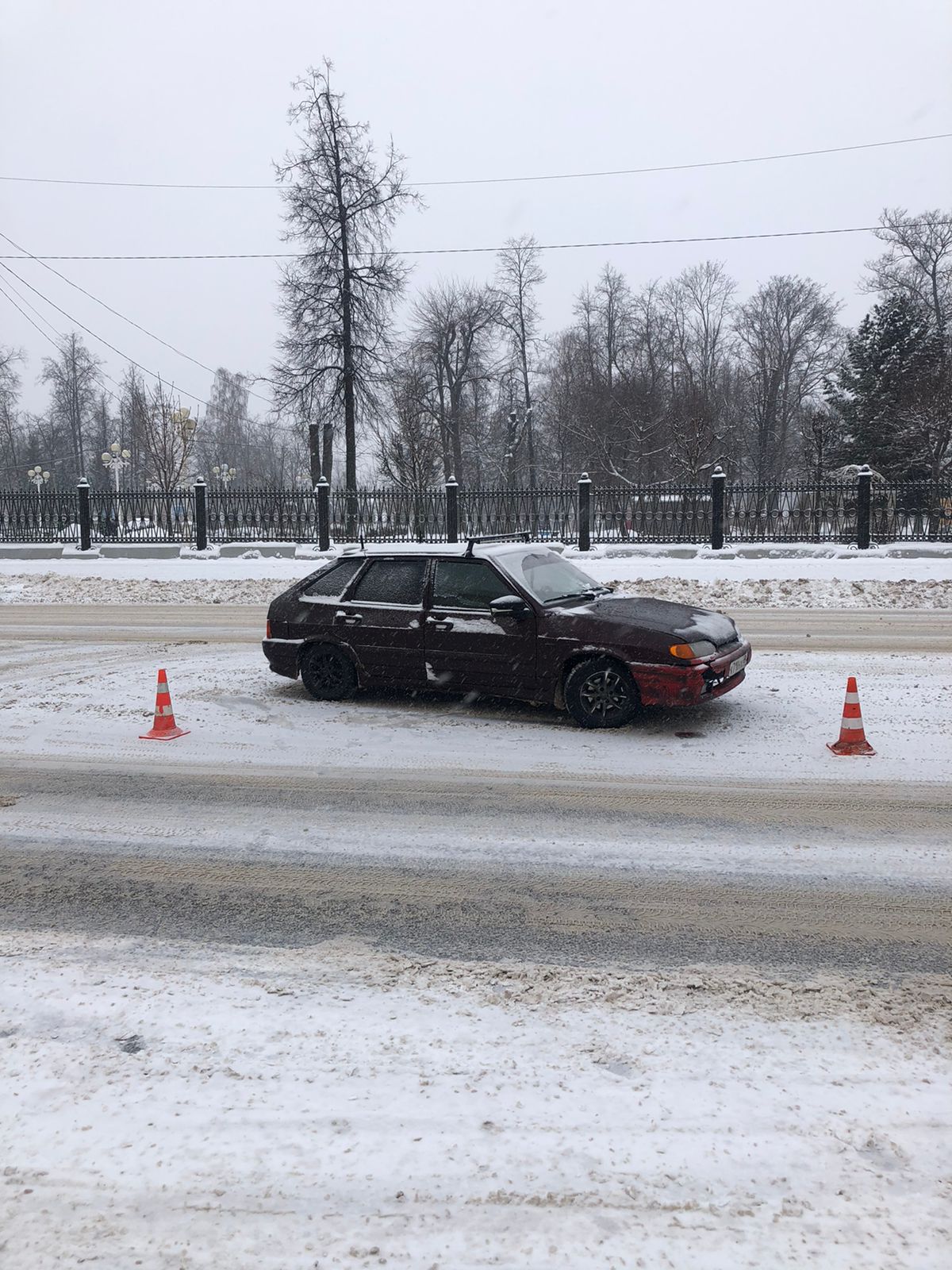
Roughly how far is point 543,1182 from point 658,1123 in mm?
430

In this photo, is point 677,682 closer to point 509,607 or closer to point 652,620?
point 652,620

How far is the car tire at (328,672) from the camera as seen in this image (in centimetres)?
886

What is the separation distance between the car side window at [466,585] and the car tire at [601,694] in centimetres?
93

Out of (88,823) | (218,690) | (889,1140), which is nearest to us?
(889,1140)

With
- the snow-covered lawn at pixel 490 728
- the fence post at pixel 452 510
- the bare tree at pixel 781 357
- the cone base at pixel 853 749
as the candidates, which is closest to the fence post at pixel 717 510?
the fence post at pixel 452 510

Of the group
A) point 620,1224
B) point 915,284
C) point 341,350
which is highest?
point 915,284

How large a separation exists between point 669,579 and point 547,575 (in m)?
12.1

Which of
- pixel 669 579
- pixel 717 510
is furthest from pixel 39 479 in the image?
pixel 669 579

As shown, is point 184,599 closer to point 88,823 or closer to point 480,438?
point 88,823

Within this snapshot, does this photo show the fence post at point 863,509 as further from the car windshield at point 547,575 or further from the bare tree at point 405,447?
the car windshield at point 547,575

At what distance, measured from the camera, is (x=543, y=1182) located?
9.00 feet

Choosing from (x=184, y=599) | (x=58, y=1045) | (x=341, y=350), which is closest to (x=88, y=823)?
(x=58, y=1045)

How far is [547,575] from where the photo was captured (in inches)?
336

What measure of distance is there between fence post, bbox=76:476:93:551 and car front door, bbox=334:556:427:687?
21.4 meters
